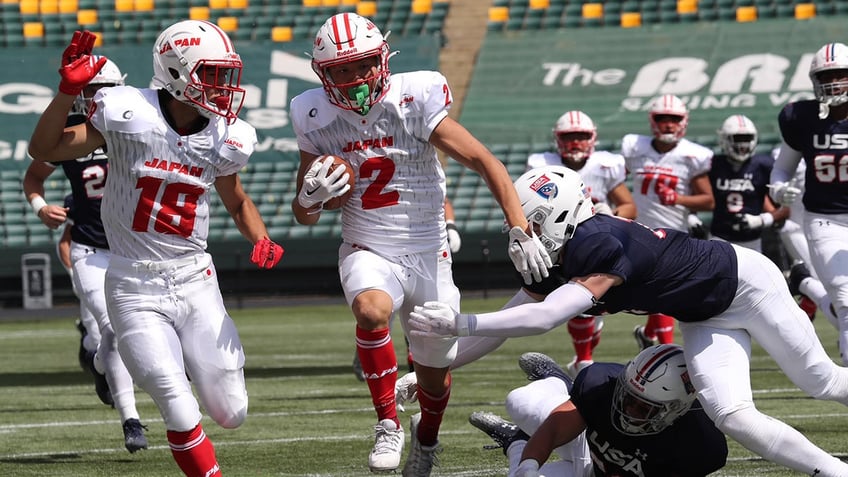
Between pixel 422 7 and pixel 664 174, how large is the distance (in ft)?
34.9

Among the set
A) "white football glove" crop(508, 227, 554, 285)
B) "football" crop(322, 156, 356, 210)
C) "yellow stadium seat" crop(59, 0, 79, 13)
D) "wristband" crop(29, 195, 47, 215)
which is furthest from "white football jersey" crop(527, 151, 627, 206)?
"yellow stadium seat" crop(59, 0, 79, 13)

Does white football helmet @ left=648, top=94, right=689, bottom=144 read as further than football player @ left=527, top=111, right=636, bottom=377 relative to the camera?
Yes

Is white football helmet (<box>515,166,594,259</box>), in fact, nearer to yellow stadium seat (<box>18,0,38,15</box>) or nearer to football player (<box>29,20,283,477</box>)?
football player (<box>29,20,283,477</box>)

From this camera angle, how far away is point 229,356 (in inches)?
183

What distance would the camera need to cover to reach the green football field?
5789 millimetres

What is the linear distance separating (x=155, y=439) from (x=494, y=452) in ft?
6.03

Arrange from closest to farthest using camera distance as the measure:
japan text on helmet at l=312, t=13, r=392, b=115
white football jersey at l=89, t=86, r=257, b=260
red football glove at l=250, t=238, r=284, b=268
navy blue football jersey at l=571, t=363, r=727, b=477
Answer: navy blue football jersey at l=571, t=363, r=727, b=477, white football jersey at l=89, t=86, r=257, b=260, red football glove at l=250, t=238, r=284, b=268, japan text on helmet at l=312, t=13, r=392, b=115

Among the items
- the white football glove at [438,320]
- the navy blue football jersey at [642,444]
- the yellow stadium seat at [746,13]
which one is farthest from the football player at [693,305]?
the yellow stadium seat at [746,13]

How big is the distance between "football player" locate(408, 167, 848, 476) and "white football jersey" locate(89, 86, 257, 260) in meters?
0.91

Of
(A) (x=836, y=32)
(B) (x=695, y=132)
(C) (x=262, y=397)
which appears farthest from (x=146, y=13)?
(C) (x=262, y=397)

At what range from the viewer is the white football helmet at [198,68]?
4.68 meters

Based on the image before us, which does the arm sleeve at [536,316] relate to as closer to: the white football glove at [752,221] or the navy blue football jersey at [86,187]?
the navy blue football jersey at [86,187]

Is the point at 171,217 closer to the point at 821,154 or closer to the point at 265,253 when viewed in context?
the point at 265,253

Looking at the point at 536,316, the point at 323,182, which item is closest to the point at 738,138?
the point at 323,182
